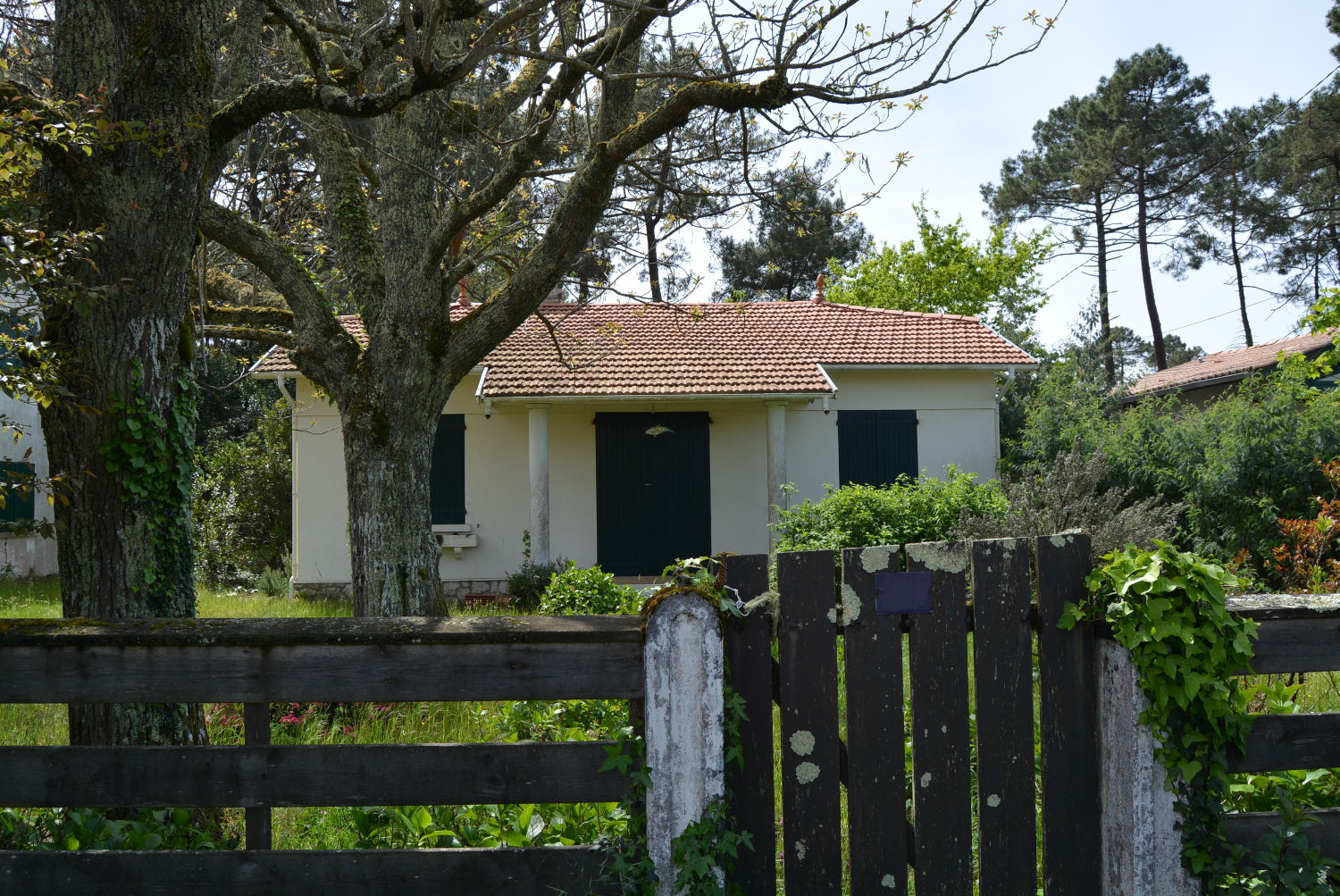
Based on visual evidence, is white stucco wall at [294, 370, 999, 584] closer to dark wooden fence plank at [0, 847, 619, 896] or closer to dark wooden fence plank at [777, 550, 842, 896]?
dark wooden fence plank at [0, 847, 619, 896]

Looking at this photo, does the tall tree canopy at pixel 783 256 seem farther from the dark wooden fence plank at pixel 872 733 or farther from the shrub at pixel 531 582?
the dark wooden fence plank at pixel 872 733

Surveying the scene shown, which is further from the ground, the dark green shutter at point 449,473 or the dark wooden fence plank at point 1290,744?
the dark green shutter at point 449,473

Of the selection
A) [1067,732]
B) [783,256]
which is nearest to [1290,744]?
[1067,732]

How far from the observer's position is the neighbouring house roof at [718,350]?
44.9 ft

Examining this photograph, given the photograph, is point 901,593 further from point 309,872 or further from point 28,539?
point 28,539

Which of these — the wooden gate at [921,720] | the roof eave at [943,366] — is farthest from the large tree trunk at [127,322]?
the roof eave at [943,366]

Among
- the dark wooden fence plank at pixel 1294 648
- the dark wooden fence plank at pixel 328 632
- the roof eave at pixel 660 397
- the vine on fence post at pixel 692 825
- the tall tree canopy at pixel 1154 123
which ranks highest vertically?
the tall tree canopy at pixel 1154 123

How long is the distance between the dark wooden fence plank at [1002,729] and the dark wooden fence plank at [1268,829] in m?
0.59

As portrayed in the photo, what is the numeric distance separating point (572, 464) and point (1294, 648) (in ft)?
39.4

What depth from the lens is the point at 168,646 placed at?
112 inches

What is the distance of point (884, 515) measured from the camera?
366 inches

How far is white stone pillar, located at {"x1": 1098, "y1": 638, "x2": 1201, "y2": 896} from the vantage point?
9.09ft

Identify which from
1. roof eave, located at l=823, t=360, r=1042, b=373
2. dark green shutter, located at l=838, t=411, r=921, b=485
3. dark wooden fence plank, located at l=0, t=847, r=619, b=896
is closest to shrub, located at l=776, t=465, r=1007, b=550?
dark green shutter, located at l=838, t=411, r=921, b=485

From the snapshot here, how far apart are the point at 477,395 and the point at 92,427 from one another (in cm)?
923
